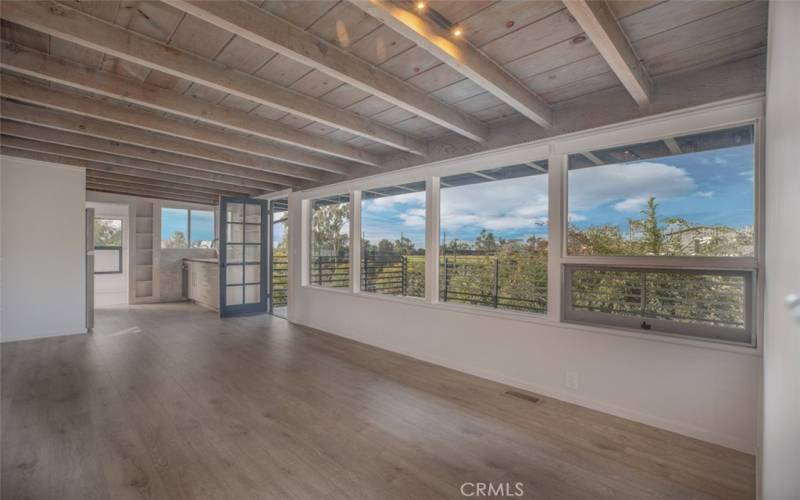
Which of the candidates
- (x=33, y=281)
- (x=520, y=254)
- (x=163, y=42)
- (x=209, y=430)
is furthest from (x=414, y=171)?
(x=33, y=281)

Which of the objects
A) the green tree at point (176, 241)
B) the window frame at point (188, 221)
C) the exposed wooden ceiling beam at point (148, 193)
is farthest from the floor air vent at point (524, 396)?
the green tree at point (176, 241)

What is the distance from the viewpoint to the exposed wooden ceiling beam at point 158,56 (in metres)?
1.79

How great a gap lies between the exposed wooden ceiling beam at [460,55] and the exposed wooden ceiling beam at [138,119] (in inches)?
96.9

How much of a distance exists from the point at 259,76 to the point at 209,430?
7.70 feet

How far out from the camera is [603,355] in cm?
271

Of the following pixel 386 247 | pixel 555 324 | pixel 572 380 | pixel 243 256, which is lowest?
pixel 572 380

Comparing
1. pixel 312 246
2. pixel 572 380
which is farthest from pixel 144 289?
pixel 572 380

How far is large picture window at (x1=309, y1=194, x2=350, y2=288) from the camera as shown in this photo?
16.7 feet

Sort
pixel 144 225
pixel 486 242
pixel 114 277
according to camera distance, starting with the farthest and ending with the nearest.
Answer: pixel 114 277, pixel 144 225, pixel 486 242

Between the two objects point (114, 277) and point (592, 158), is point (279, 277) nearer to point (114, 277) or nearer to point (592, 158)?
point (114, 277)

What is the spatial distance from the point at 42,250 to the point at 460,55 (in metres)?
5.54

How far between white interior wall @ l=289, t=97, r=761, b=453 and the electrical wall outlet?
0.03 metres

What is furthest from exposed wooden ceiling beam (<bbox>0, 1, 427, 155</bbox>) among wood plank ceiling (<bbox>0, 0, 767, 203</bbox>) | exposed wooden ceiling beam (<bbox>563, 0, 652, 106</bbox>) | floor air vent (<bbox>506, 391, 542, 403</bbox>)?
floor air vent (<bbox>506, 391, 542, 403</bbox>)

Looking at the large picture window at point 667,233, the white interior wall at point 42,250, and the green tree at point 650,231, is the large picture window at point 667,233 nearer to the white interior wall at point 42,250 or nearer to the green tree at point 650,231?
the green tree at point 650,231
